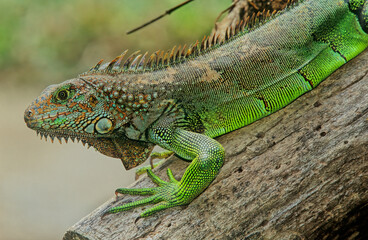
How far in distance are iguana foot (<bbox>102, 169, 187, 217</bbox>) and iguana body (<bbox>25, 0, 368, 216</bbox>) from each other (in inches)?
0.4

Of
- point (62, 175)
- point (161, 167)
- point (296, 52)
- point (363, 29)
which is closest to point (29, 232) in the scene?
point (62, 175)

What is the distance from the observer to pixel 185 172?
147 inches

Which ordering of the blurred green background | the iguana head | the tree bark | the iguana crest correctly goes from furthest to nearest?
1. the blurred green background
2. the iguana crest
3. the iguana head
4. the tree bark

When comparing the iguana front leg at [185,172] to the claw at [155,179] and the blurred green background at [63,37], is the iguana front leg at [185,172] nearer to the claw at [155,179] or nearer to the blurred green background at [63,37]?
the claw at [155,179]

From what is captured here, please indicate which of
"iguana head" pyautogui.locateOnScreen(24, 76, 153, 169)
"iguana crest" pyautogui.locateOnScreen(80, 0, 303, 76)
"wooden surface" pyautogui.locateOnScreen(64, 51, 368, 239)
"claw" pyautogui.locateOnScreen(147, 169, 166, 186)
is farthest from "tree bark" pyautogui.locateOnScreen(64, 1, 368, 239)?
"iguana crest" pyautogui.locateOnScreen(80, 0, 303, 76)

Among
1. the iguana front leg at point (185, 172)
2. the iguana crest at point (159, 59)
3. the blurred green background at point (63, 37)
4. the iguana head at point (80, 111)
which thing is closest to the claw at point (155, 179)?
the iguana front leg at point (185, 172)

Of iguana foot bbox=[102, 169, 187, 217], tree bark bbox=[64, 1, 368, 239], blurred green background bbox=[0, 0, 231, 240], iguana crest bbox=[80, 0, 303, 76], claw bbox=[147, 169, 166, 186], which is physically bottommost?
tree bark bbox=[64, 1, 368, 239]

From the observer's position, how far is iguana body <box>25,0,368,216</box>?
12.8 feet

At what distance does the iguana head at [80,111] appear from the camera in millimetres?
3857

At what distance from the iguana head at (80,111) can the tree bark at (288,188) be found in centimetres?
77

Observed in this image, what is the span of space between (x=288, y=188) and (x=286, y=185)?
0.03 m

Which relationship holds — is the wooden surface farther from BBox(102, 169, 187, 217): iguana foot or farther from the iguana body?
the iguana body

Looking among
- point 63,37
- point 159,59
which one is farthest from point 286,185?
point 63,37

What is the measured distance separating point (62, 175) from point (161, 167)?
549cm
